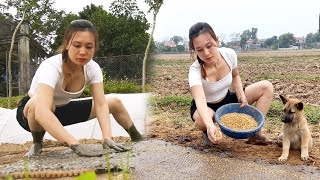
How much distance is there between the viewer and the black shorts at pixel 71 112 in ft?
4.95

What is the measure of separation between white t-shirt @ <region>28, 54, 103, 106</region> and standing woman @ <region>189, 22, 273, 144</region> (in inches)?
21.6

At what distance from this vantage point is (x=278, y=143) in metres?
2.25

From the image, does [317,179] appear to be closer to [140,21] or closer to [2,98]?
[140,21]

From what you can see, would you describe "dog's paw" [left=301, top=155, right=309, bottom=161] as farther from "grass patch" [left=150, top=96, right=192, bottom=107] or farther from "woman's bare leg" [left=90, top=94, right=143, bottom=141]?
"grass patch" [left=150, top=96, right=192, bottom=107]

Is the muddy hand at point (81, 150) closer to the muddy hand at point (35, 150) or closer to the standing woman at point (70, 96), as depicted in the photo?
the standing woman at point (70, 96)

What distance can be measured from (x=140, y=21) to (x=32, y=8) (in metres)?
0.47

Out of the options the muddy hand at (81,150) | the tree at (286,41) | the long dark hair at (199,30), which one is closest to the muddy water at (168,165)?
the muddy hand at (81,150)

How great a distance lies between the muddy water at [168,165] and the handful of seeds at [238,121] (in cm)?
17

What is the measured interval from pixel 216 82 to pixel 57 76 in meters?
0.90

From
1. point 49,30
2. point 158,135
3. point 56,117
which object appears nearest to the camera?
point 56,117

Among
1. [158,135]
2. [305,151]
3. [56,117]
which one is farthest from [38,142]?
[305,151]

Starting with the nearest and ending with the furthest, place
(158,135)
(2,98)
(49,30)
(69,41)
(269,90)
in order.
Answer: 1. (69,41)
2. (49,30)
3. (2,98)
4. (269,90)
5. (158,135)

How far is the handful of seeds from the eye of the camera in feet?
6.44

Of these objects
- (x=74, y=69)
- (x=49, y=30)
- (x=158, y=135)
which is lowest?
(x=158, y=135)
